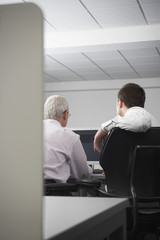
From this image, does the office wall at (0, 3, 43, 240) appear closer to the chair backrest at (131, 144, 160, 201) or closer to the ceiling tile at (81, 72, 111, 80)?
the chair backrest at (131, 144, 160, 201)

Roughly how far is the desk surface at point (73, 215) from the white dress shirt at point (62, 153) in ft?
5.00

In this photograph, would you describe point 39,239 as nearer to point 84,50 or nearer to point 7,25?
point 7,25

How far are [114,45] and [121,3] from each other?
50.5 inches

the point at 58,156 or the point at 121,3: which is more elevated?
the point at 121,3

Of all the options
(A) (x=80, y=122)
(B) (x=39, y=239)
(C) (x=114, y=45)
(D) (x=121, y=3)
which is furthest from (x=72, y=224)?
(A) (x=80, y=122)

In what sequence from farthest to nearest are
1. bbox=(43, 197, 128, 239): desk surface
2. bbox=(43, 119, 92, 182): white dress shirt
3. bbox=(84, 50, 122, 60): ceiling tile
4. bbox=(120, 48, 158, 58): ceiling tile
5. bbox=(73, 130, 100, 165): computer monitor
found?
bbox=(84, 50, 122, 60): ceiling tile
bbox=(120, 48, 158, 58): ceiling tile
bbox=(73, 130, 100, 165): computer monitor
bbox=(43, 119, 92, 182): white dress shirt
bbox=(43, 197, 128, 239): desk surface

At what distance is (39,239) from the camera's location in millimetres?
341

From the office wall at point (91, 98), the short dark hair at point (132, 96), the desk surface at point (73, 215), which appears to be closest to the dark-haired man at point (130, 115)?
the short dark hair at point (132, 96)

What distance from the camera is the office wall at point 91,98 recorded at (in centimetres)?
902

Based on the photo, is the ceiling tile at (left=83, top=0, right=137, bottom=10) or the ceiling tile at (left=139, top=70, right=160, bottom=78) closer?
the ceiling tile at (left=83, top=0, right=137, bottom=10)

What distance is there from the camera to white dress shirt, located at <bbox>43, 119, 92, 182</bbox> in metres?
2.28

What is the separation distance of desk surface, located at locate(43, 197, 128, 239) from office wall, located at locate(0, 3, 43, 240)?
5 cm

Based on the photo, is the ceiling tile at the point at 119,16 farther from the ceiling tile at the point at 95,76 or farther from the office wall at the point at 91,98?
the office wall at the point at 91,98

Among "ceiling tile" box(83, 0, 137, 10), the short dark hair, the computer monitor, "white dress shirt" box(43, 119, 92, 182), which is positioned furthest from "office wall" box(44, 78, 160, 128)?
"white dress shirt" box(43, 119, 92, 182)
